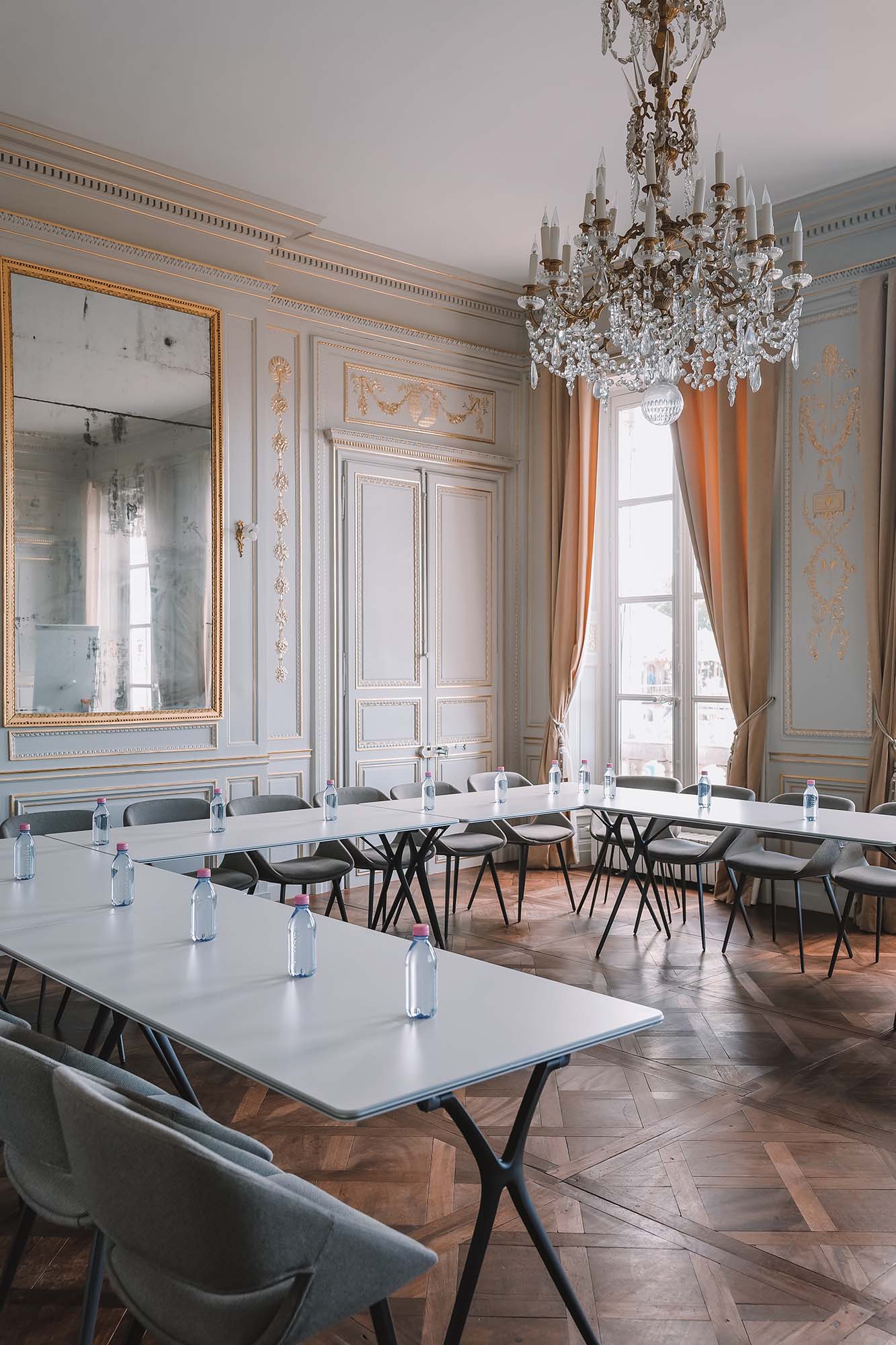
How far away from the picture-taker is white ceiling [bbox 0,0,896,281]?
4352mm

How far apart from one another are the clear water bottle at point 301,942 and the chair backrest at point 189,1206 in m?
0.91

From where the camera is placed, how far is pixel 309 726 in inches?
262

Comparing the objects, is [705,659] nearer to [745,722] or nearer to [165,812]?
[745,722]

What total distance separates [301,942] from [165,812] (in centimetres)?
284

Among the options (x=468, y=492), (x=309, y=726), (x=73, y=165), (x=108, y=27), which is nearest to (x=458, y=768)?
(x=309, y=726)

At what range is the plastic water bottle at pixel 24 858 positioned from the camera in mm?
3584

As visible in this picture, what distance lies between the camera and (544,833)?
623 cm

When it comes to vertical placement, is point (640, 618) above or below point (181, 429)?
below

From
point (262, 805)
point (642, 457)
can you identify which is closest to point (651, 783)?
point (262, 805)

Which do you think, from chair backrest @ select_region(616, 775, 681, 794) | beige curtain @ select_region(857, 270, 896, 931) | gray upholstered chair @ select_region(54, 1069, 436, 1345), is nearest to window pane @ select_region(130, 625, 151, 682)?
chair backrest @ select_region(616, 775, 681, 794)

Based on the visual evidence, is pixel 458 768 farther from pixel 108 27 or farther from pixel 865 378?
pixel 108 27

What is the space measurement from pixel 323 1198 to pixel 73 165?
206 inches

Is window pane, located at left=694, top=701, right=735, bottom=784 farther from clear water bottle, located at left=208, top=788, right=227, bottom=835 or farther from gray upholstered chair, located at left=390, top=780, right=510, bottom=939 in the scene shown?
clear water bottle, located at left=208, top=788, right=227, bottom=835

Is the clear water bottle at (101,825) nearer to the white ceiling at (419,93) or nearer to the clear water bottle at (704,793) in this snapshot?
the clear water bottle at (704,793)
